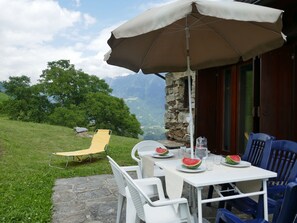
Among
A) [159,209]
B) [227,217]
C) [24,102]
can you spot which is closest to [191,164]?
[159,209]

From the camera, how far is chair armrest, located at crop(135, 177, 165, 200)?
2441mm

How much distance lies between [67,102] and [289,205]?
20998mm

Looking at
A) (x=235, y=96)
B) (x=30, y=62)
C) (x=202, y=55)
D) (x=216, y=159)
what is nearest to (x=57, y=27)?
(x=30, y=62)

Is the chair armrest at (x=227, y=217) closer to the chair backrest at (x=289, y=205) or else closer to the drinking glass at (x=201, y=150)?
the chair backrest at (x=289, y=205)

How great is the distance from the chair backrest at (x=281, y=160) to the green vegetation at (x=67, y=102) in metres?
16.6

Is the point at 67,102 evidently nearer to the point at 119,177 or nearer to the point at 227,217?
the point at 119,177

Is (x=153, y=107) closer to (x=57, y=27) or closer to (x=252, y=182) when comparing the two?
(x=57, y=27)

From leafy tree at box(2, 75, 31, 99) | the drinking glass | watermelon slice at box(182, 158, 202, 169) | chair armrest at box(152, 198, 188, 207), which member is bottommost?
chair armrest at box(152, 198, 188, 207)

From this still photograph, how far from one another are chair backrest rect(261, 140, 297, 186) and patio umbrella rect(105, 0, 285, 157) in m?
0.79

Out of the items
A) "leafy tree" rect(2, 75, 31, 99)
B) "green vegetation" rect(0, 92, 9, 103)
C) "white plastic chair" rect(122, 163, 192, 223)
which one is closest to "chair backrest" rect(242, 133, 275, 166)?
"white plastic chair" rect(122, 163, 192, 223)

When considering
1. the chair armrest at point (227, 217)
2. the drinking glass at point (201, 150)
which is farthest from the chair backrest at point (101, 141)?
the chair armrest at point (227, 217)

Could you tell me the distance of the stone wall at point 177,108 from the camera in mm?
7336

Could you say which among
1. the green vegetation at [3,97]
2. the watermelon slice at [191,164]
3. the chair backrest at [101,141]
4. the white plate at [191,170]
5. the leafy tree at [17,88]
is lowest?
the chair backrest at [101,141]

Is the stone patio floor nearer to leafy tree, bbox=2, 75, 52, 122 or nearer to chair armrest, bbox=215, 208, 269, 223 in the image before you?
chair armrest, bbox=215, 208, 269, 223
